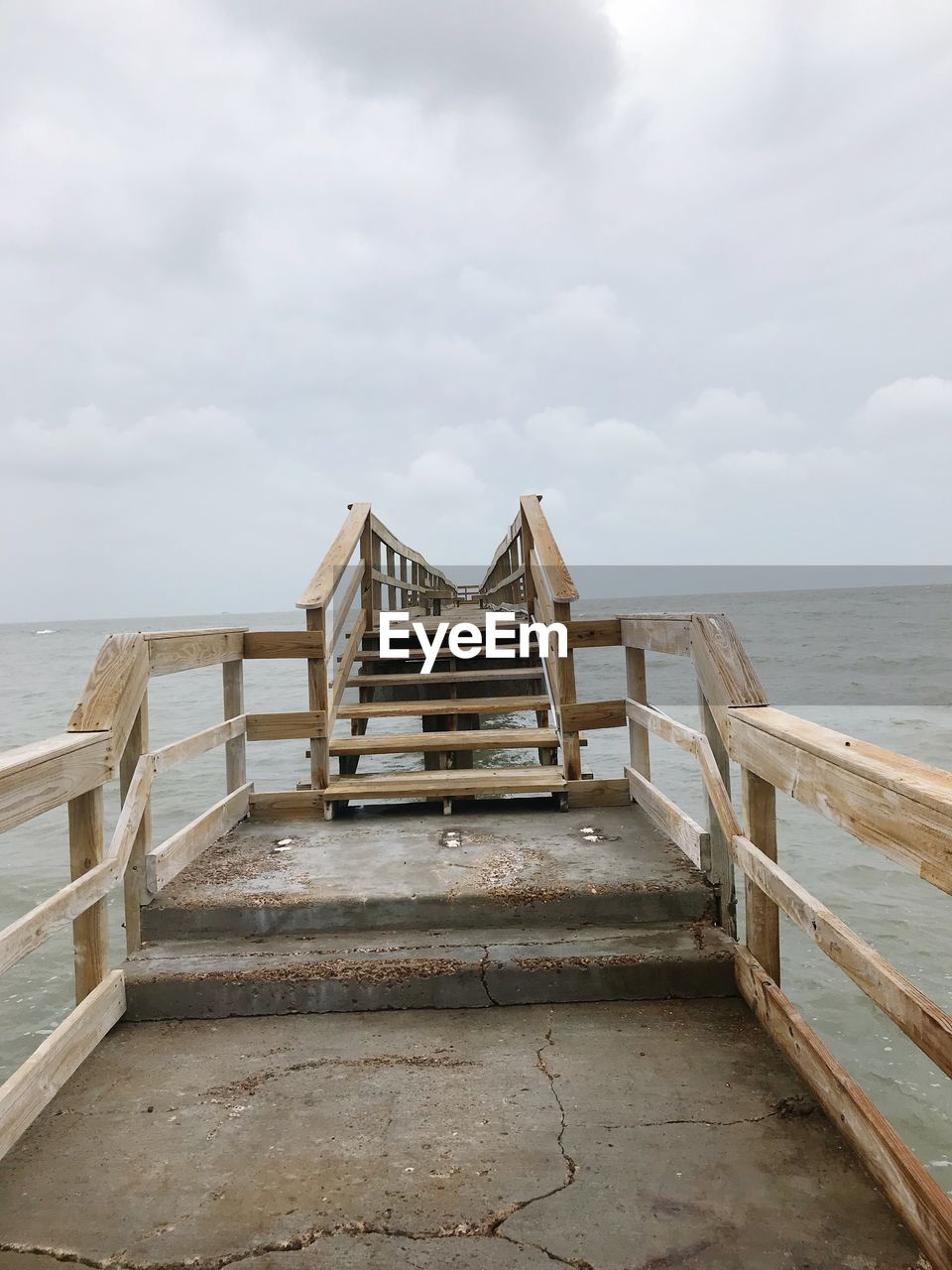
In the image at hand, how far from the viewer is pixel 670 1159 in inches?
73.4

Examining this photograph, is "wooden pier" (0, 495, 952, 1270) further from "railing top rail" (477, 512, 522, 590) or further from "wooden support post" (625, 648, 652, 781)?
"railing top rail" (477, 512, 522, 590)

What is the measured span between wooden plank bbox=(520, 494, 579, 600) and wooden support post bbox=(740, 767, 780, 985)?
6.29 feet

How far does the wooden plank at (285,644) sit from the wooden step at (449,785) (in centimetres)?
77

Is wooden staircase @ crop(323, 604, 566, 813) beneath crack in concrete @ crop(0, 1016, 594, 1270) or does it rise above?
above

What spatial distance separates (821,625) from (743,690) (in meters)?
40.7

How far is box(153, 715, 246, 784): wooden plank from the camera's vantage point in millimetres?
3156

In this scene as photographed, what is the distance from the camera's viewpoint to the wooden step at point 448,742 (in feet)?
15.1

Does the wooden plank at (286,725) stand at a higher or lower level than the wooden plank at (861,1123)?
higher

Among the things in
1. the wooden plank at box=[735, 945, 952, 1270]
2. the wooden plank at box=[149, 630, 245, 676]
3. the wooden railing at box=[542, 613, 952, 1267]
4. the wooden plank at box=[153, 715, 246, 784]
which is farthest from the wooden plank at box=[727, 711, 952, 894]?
the wooden plank at box=[149, 630, 245, 676]

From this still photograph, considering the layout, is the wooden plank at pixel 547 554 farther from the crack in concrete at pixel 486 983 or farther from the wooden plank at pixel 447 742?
the crack in concrete at pixel 486 983

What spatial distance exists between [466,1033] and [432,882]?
736 millimetres

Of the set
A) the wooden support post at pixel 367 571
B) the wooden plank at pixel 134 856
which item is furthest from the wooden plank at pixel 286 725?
the wooden support post at pixel 367 571

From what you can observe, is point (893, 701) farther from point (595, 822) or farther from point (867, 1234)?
point (867, 1234)

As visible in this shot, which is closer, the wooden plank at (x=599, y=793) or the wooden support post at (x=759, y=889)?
the wooden support post at (x=759, y=889)
